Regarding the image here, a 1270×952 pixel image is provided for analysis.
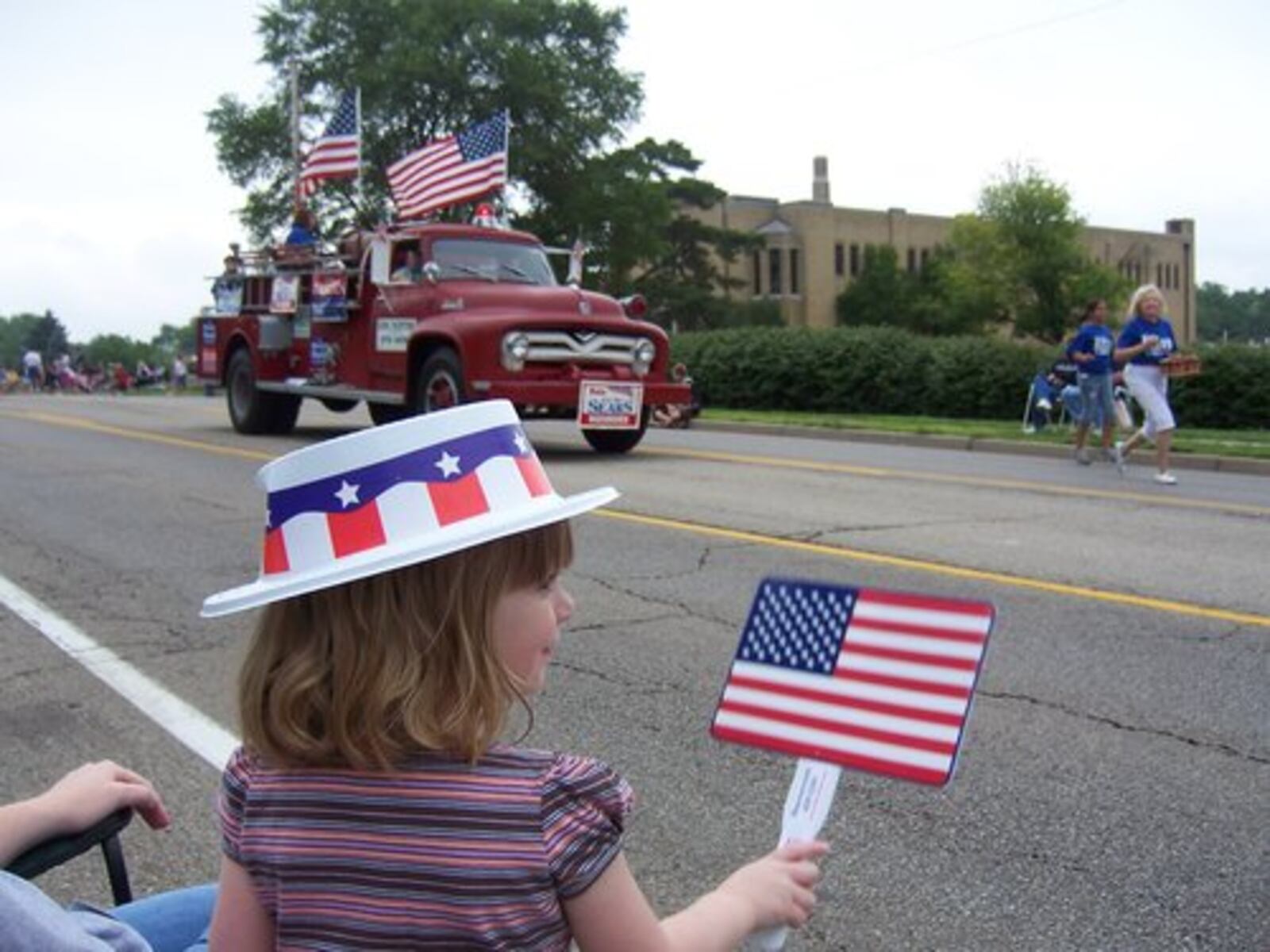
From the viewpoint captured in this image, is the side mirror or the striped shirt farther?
the side mirror

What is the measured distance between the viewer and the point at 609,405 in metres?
13.7

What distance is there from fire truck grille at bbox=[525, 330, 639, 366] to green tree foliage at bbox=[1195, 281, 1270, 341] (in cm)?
14417

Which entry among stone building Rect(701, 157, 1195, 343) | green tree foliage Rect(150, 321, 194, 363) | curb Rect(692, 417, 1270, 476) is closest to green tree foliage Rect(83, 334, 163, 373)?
green tree foliage Rect(150, 321, 194, 363)

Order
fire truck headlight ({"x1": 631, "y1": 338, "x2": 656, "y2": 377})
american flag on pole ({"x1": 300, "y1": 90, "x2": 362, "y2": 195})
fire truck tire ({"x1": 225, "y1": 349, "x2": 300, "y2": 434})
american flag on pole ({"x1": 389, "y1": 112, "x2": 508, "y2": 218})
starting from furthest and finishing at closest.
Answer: american flag on pole ({"x1": 300, "y1": 90, "x2": 362, "y2": 195})
american flag on pole ({"x1": 389, "y1": 112, "x2": 508, "y2": 218})
fire truck tire ({"x1": 225, "y1": 349, "x2": 300, "y2": 434})
fire truck headlight ({"x1": 631, "y1": 338, "x2": 656, "y2": 377})

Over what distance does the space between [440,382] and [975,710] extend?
962 cm

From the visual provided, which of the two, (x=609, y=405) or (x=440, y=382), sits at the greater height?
(x=440, y=382)

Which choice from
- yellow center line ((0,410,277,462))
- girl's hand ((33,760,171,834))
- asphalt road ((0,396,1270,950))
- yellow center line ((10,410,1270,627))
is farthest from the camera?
yellow center line ((0,410,277,462))

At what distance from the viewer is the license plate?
1341 centimetres

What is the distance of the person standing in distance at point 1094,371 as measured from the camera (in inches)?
559

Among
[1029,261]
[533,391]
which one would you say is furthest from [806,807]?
[1029,261]

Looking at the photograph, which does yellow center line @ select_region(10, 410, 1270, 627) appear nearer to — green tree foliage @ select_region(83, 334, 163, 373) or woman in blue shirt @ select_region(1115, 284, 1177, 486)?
woman in blue shirt @ select_region(1115, 284, 1177, 486)

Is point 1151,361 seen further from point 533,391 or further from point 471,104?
point 471,104

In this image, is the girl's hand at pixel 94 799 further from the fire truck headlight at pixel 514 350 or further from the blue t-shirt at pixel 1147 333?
the blue t-shirt at pixel 1147 333

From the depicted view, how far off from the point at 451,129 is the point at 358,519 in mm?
52224
